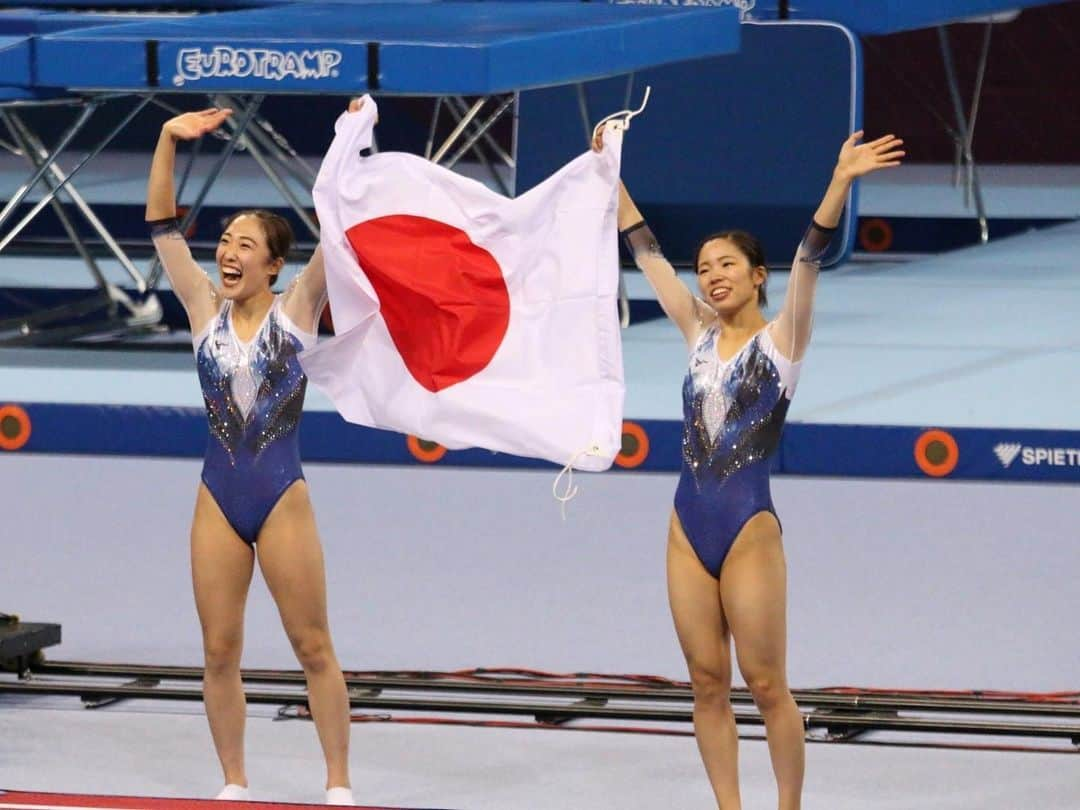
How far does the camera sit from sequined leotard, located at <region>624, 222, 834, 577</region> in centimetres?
432

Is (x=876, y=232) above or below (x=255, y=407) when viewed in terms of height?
above

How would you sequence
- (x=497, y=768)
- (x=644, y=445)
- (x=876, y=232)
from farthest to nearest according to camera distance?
(x=876, y=232) → (x=644, y=445) → (x=497, y=768)

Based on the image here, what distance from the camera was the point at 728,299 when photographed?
4.36m

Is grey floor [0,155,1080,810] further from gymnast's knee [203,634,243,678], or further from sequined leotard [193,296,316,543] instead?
sequined leotard [193,296,316,543]

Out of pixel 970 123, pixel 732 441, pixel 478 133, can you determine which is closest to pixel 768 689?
pixel 732 441

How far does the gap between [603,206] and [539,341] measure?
1.05 feet

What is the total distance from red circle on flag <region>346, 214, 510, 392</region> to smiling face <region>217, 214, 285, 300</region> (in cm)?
20

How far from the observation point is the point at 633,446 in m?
8.08

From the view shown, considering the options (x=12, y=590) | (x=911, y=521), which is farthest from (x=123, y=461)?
(x=911, y=521)

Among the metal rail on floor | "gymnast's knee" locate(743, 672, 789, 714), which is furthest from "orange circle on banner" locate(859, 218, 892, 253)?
"gymnast's knee" locate(743, 672, 789, 714)

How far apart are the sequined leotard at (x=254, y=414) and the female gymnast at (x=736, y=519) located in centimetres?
85

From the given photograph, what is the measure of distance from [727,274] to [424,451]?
163 inches

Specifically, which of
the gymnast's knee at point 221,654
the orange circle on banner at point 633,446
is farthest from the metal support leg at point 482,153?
the gymnast's knee at point 221,654

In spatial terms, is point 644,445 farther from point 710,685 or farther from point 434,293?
point 710,685
